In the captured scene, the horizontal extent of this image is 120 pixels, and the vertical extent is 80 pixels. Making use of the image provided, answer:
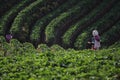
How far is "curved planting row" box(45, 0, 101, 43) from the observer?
27969mm

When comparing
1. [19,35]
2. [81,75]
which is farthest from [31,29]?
[81,75]

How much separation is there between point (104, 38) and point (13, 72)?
551 inches

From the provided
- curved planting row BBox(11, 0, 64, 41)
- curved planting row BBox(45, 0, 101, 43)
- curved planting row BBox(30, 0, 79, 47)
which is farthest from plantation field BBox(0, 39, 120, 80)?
curved planting row BBox(11, 0, 64, 41)

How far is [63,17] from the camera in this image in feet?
98.3

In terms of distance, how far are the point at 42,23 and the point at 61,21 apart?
70.8 inches

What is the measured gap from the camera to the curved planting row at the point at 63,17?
2797 cm

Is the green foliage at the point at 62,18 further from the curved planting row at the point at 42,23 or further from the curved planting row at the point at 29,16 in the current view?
the curved planting row at the point at 29,16

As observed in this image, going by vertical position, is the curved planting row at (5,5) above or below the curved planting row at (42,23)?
above

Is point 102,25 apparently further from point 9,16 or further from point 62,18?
point 9,16

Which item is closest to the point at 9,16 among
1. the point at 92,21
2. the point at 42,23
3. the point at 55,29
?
the point at 42,23

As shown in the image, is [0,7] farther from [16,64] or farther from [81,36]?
→ [16,64]

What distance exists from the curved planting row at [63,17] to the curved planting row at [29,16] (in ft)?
6.92

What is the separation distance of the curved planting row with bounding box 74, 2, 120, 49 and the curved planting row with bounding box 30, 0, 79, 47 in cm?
341

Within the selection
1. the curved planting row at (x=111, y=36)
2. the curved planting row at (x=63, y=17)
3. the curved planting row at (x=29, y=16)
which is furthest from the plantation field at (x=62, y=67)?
the curved planting row at (x=29, y=16)
